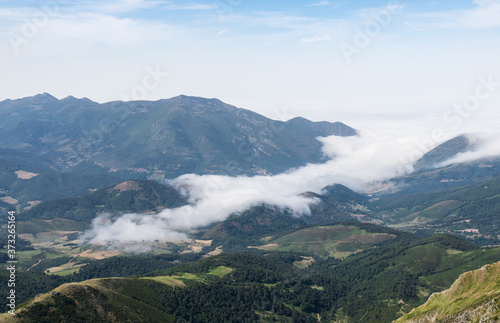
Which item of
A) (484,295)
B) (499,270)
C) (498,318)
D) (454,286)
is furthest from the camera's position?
(454,286)

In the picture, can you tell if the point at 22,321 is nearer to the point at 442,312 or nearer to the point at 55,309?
the point at 55,309

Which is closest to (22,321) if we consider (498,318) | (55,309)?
(55,309)

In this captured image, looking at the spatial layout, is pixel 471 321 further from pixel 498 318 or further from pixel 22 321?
pixel 22 321

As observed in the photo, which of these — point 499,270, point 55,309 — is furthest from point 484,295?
point 55,309

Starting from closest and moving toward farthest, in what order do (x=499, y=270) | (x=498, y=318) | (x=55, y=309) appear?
(x=498, y=318) < (x=499, y=270) < (x=55, y=309)

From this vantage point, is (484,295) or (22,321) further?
(22,321)

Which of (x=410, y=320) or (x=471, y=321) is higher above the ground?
(x=471, y=321)
